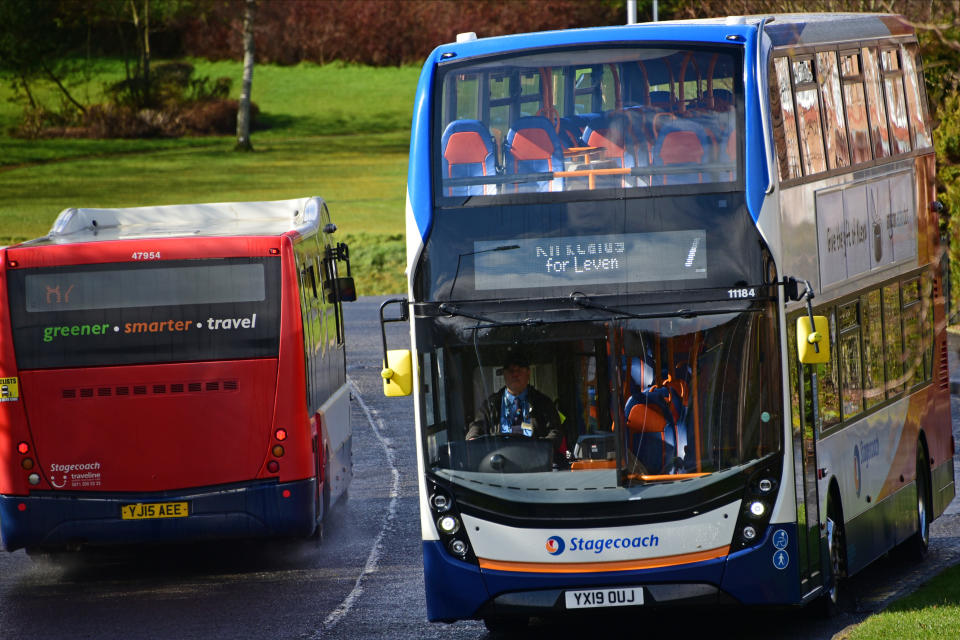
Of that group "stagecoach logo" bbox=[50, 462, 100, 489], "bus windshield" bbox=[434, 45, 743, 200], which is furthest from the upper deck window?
"stagecoach logo" bbox=[50, 462, 100, 489]

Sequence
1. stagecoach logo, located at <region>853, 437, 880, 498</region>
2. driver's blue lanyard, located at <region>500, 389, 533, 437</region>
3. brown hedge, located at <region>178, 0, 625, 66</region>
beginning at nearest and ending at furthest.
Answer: driver's blue lanyard, located at <region>500, 389, 533, 437</region> → stagecoach logo, located at <region>853, 437, 880, 498</region> → brown hedge, located at <region>178, 0, 625, 66</region>

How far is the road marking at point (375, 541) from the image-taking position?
12.4m

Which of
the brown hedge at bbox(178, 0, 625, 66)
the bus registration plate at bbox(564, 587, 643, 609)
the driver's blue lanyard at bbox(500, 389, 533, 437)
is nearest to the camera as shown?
the bus registration plate at bbox(564, 587, 643, 609)

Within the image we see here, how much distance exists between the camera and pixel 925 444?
14445mm

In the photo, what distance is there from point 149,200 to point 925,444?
149 feet

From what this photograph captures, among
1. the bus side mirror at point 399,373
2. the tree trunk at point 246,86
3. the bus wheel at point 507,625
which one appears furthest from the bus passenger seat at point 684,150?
the tree trunk at point 246,86

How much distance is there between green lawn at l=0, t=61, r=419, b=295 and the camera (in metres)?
52.3

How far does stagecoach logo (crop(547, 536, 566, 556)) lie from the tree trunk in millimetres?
58099

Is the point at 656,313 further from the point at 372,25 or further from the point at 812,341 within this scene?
the point at 372,25

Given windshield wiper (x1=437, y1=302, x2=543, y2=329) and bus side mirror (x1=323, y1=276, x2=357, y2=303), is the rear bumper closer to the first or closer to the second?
bus side mirror (x1=323, y1=276, x2=357, y2=303)

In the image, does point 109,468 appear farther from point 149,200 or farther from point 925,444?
point 149,200

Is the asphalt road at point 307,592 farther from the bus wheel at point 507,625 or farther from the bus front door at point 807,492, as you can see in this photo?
the bus front door at point 807,492

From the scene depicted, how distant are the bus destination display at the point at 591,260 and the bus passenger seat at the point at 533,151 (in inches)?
14.8

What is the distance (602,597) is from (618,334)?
1594mm
